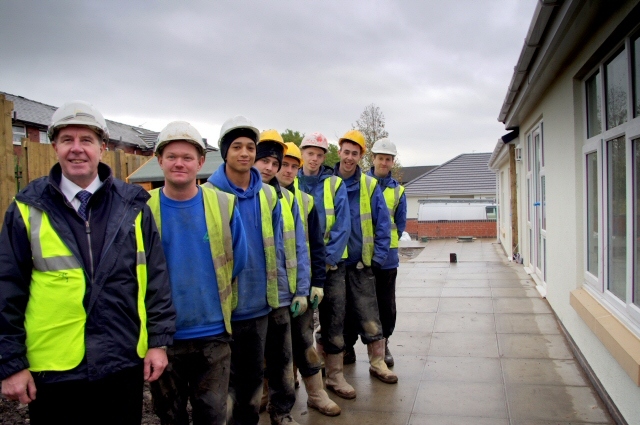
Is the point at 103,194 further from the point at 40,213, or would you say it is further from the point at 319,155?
the point at 319,155

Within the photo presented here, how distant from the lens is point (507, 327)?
606 centimetres

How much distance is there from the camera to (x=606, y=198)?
13.3ft

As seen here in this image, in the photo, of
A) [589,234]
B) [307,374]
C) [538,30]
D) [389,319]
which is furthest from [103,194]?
[589,234]

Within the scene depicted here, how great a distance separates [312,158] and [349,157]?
1.21 ft

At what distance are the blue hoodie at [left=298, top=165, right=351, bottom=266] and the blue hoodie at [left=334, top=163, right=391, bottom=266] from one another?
0.21 meters

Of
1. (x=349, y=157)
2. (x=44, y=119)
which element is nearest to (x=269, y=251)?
(x=349, y=157)

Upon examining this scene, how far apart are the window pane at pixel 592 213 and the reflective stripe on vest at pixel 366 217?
195 centimetres

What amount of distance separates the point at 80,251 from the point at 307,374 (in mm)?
Answer: 2157

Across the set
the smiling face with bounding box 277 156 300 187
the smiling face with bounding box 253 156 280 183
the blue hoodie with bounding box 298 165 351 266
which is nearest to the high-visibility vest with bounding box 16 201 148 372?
the smiling face with bounding box 253 156 280 183

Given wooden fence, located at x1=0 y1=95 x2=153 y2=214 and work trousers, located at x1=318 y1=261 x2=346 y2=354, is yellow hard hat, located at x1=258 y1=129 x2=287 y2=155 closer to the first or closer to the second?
work trousers, located at x1=318 y1=261 x2=346 y2=354

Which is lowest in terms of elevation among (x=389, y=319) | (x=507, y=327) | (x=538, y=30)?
(x=507, y=327)

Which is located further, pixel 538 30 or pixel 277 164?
pixel 538 30

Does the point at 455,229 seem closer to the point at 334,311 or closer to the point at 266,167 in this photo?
the point at 334,311

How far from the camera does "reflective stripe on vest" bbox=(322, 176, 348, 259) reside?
163 inches
